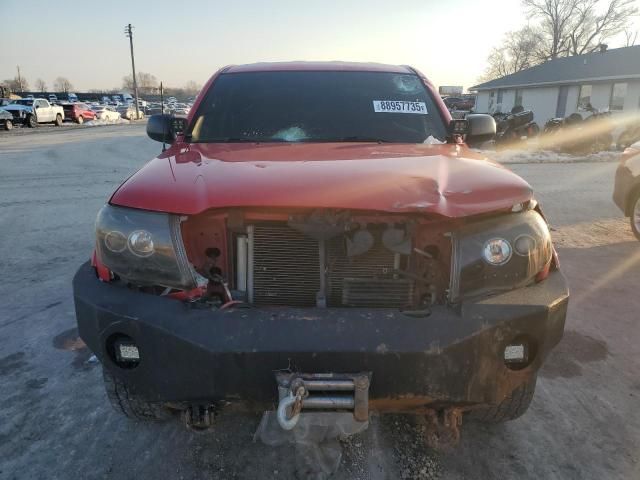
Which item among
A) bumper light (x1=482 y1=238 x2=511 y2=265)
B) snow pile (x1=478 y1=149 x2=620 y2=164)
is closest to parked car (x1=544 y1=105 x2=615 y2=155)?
snow pile (x1=478 y1=149 x2=620 y2=164)

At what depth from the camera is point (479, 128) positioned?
3.48 metres

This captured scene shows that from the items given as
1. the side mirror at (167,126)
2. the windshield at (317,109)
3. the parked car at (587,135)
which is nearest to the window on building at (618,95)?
the parked car at (587,135)

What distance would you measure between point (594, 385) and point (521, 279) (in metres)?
1.49

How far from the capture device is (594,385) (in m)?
2.99

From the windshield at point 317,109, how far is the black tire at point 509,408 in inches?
63.4

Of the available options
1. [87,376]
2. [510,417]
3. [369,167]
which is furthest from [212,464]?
[369,167]

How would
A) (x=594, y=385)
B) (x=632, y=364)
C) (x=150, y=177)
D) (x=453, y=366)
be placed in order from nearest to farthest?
(x=453, y=366), (x=150, y=177), (x=594, y=385), (x=632, y=364)

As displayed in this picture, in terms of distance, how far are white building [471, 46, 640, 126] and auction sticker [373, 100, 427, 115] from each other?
22.9 m

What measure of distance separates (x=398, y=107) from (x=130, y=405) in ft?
7.82

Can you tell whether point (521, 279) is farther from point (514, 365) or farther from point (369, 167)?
point (369, 167)

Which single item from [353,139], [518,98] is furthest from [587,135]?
[518,98]

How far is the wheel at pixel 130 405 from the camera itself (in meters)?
2.22

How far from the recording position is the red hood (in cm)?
191

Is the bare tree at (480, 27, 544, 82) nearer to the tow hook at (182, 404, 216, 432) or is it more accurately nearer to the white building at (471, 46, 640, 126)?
the white building at (471, 46, 640, 126)
